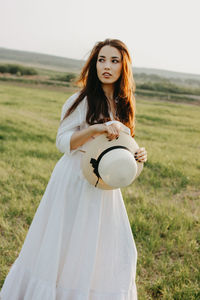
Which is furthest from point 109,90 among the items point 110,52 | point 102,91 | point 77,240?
point 77,240

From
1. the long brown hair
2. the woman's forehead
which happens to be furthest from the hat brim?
the woman's forehead

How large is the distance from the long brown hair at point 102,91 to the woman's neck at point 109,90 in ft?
0.09

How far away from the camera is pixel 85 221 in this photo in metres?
2.19

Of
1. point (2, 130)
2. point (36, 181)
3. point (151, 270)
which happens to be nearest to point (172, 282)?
point (151, 270)

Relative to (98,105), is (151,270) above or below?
below

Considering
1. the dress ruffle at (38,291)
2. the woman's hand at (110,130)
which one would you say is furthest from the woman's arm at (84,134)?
the dress ruffle at (38,291)

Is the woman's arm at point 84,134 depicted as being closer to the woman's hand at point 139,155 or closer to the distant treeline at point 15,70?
the woman's hand at point 139,155

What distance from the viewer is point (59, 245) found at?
2.19 m

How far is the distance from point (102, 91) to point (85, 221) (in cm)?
101

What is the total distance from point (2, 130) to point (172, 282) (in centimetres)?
671

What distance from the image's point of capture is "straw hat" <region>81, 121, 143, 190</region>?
1827 millimetres

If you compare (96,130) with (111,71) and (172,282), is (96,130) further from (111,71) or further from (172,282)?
(172,282)

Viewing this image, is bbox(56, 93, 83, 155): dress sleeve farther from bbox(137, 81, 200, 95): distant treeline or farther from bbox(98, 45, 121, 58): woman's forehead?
bbox(137, 81, 200, 95): distant treeline

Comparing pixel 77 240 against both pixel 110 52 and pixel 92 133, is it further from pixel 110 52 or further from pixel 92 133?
pixel 110 52
